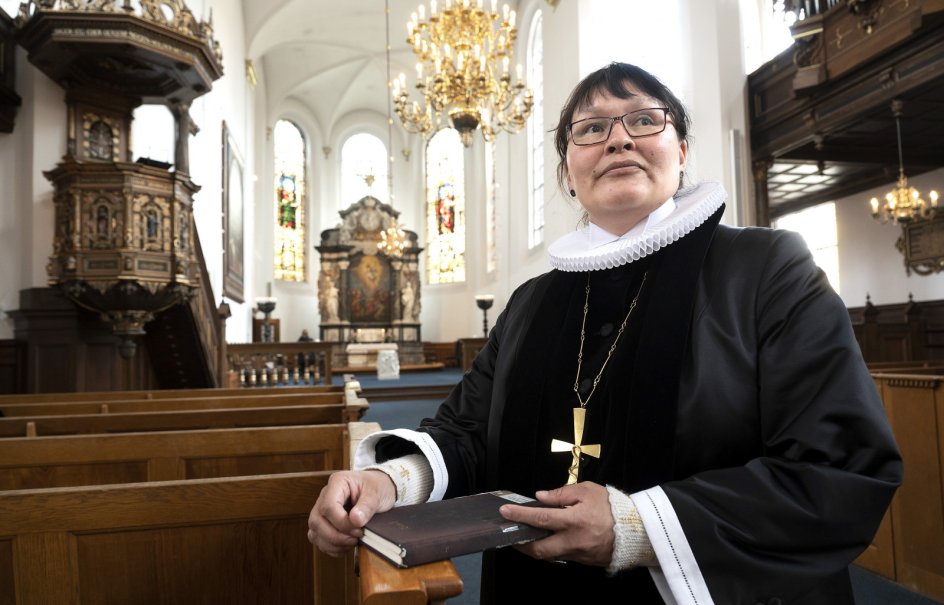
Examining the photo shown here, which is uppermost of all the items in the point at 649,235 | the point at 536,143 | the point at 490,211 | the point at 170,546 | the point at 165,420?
the point at 536,143

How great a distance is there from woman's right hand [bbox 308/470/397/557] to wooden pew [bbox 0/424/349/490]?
3.89 feet

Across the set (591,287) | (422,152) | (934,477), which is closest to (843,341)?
(591,287)

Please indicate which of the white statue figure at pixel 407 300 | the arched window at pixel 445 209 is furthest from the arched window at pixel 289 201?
the arched window at pixel 445 209

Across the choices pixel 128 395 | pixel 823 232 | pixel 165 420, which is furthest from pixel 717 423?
pixel 823 232

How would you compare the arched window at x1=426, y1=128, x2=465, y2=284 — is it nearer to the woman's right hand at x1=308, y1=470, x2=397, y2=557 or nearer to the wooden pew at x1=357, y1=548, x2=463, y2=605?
the woman's right hand at x1=308, y1=470, x2=397, y2=557

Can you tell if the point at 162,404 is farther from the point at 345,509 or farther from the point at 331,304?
the point at 331,304

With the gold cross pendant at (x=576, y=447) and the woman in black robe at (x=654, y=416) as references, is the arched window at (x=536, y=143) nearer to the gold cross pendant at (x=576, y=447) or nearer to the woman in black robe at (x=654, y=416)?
the woman in black robe at (x=654, y=416)

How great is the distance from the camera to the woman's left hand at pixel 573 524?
1.00 metres

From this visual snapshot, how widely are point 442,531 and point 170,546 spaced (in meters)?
0.94

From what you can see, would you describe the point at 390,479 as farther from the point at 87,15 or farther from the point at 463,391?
the point at 87,15

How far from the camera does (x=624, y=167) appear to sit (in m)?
1.39

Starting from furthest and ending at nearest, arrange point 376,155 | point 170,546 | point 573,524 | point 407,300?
1. point 376,155
2. point 407,300
3. point 170,546
4. point 573,524

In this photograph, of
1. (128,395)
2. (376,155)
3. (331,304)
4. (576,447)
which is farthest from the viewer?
(376,155)

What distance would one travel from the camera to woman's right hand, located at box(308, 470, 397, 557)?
3.57 feet
